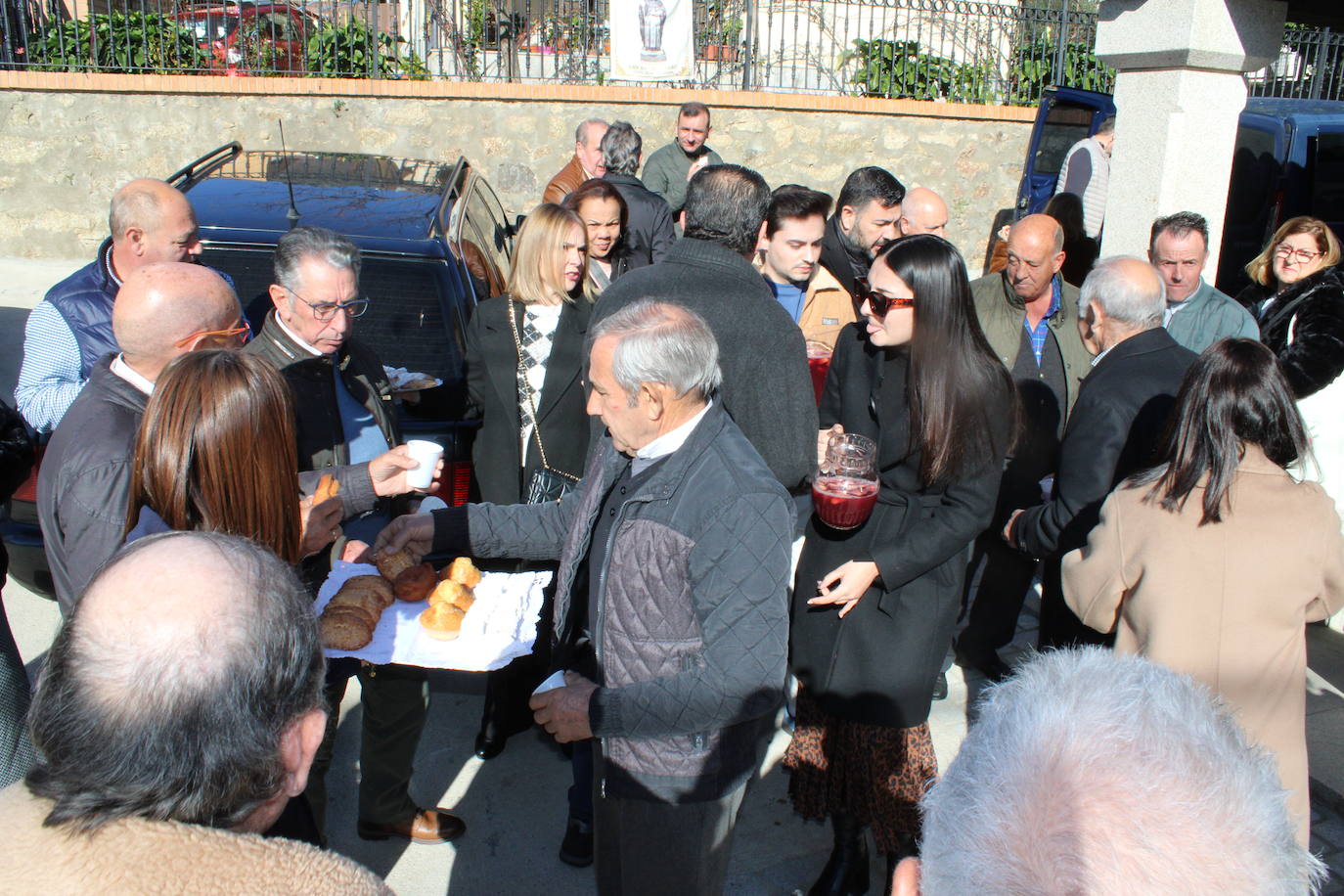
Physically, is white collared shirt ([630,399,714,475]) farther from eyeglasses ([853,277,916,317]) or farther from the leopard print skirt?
the leopard print skirt

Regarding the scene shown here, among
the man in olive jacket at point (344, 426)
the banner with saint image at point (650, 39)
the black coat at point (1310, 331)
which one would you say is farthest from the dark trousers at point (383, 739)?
the banner with saint image at point (650, 39)

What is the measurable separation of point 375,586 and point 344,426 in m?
0.71

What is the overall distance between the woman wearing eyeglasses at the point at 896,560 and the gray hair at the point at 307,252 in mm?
1599

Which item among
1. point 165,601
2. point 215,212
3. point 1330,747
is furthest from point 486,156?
point 165,601

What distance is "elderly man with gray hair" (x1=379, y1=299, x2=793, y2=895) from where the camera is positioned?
1.98m

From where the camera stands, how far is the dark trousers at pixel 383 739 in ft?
9.40

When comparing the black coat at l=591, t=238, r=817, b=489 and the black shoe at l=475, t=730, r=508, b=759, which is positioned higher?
the black coat at l=591, t=238, r=817, b=489

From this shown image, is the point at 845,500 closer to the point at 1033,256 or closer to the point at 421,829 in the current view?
the point at 421,829

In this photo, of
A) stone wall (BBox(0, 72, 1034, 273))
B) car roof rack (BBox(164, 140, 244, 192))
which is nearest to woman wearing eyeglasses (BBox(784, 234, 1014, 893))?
car roof rack (BBox(164, 140, 244, 192))

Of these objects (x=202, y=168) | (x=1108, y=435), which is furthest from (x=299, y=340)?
(x=202, y=168)

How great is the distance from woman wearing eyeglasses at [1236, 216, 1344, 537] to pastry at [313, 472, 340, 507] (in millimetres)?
4111

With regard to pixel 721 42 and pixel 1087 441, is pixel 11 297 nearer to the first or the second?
pixel 721 42

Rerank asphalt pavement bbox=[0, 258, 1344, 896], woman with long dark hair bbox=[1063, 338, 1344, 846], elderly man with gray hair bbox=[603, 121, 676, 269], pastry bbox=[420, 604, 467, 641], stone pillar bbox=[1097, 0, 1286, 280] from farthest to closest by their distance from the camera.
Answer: elderly man with gray hair bbox=[603, 121, 676, 269] < stone pillar bbox=[1097, 0, 1286, 280] < asphalt pavement bbox=[0, 258, 1344, 896] < pastry bbox=[420, 604, 467, 641] < woman with long dark hair bbox=[1063, 338, 1344, 846]

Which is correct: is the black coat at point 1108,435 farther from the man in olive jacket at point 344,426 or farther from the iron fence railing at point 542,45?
the iron fence railing at point 542,45
